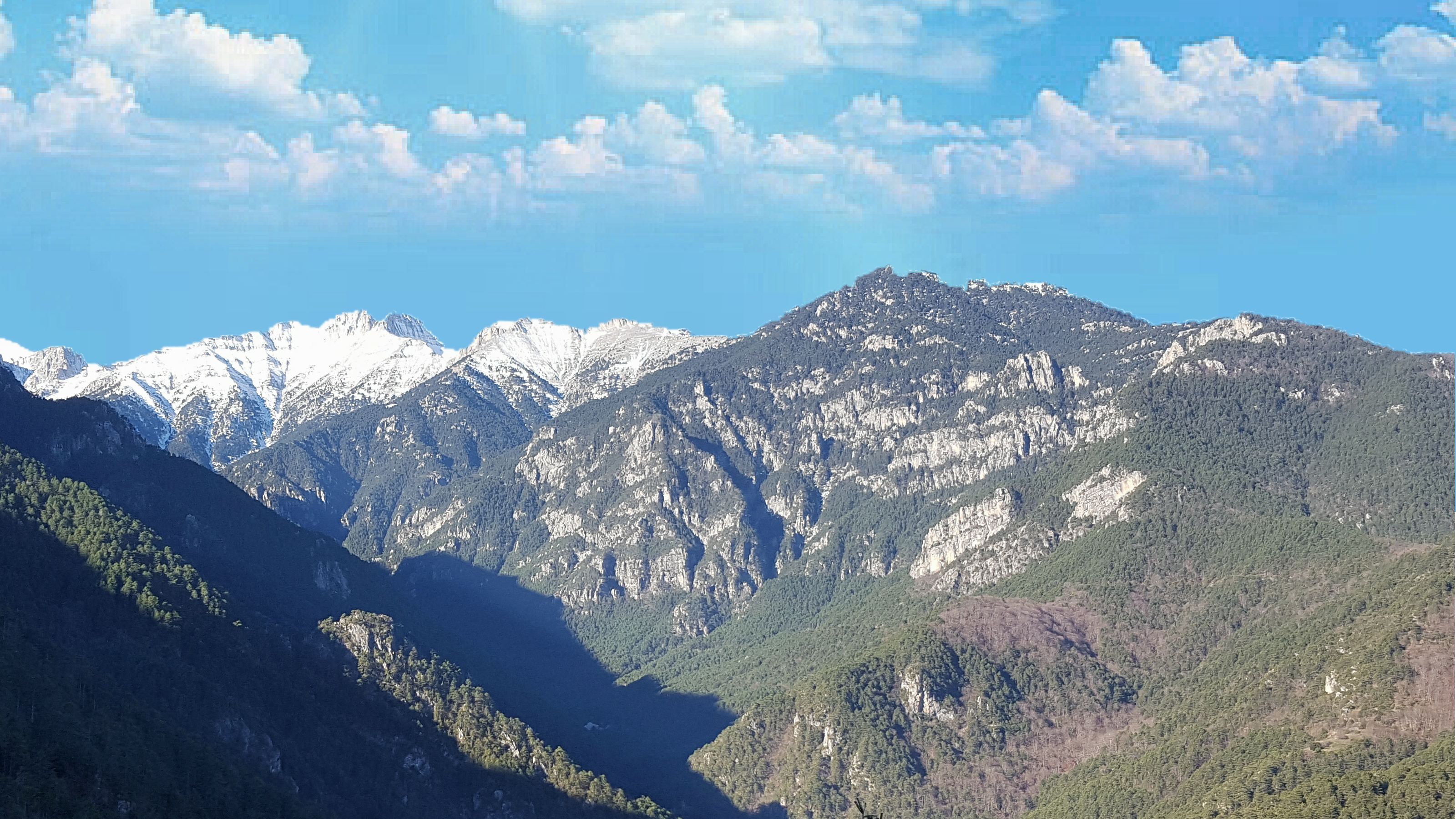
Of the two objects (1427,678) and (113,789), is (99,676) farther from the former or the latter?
(1427,678)

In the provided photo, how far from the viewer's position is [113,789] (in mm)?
162375

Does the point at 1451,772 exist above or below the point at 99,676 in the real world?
below

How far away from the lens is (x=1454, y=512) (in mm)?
80750

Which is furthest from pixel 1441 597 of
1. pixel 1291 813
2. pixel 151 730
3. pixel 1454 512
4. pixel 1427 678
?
pixel 151 730

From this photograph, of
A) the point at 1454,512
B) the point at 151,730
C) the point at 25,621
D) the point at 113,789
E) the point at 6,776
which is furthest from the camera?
the point at 25,621

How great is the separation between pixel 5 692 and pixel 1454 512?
506ft

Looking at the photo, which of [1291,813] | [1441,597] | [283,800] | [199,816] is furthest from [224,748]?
[1441,597]

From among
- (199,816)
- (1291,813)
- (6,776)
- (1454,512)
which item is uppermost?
(1454,512)

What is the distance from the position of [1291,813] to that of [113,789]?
153 metres

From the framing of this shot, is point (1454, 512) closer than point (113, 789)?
Yes

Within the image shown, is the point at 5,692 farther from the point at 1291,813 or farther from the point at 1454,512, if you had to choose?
the point at 1291,813

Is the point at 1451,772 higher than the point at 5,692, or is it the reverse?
the point at 5,692

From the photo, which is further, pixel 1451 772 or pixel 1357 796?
pixel 1357 796

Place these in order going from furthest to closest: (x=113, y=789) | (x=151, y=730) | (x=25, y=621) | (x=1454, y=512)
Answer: (x=25, y=621) < (x=151, y=730) < (x=113, y=789) < (x=1454, y=512)
